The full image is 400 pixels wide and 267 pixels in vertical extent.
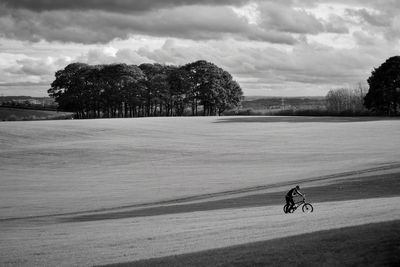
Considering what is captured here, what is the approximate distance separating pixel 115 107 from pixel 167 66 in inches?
911

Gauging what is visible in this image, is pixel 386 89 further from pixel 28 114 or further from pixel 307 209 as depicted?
pixel 307 209

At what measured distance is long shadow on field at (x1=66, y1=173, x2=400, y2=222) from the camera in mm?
26000

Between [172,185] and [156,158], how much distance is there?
14611 mm

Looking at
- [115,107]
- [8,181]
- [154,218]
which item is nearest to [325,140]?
[8,181]

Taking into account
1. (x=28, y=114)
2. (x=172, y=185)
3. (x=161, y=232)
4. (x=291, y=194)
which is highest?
(x=28, y=114)

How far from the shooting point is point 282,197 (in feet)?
95.1

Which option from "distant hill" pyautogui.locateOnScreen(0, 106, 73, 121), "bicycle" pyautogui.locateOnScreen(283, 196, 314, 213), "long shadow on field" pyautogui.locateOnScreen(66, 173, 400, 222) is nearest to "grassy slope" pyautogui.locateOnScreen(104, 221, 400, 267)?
"bicycle" pyautogui.locateOnScreen(283, 196, 314, 213)

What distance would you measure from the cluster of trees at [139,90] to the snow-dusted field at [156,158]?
4676cm

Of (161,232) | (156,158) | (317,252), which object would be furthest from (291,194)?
(156,158)

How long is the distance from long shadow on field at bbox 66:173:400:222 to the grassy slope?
11619 mm

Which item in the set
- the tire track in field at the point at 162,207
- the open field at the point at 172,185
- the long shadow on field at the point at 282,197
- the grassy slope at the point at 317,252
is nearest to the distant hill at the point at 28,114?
the open field at the point at 172,185

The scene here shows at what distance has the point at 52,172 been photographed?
4375 cm

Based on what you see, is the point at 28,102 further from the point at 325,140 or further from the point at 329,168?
the point at 329,168

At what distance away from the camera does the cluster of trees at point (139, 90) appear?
124500mm
